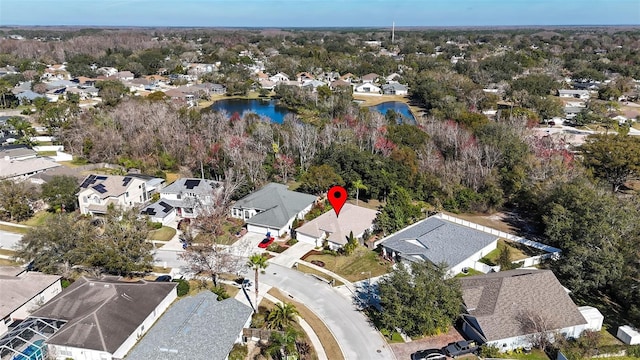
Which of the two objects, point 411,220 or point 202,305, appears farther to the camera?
point 411,220

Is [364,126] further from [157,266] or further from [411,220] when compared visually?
[157,266]

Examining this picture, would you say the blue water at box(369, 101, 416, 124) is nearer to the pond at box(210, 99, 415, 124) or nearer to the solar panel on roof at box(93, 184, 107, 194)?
the pond at box(210, 99, 415, 124)

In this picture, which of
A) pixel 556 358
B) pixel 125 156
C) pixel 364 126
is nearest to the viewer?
pixel 556 358

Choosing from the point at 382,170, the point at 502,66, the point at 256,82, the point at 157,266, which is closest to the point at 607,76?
the point at 502,66

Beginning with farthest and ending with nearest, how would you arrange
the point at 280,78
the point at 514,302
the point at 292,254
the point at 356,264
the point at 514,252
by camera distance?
the point at 280,78 → the point at 514,252 → the point at 292,254 → the point at 356,264 → the point at 514,302

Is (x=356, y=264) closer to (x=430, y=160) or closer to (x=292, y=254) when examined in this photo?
(x=292, y=254)

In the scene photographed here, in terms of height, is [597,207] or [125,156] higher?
[597,207]

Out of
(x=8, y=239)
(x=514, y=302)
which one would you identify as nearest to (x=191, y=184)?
(x=8, y=239)
